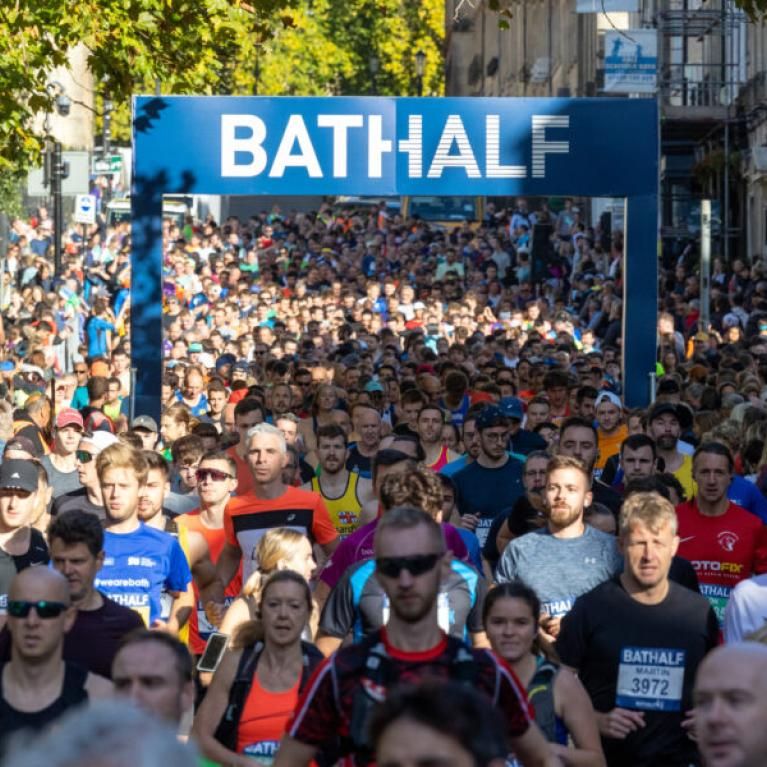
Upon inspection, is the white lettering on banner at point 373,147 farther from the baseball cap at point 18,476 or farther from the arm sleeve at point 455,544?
the arm sleeve at point 455,544

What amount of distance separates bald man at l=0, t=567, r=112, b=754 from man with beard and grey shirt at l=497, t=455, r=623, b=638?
254cm

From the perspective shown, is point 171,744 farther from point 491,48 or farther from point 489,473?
point 491,48

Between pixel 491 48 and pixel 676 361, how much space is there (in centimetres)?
5489

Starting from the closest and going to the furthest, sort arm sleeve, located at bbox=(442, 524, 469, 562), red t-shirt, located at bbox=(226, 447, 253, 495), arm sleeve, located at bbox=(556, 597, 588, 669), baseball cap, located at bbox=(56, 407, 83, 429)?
1. arm sleeve, located at bbox=(556, 597, 588, 669)
2. arm sleeve, located at bbox=(442, 524, 469, 562)
3. red t-shirt, located at bbox=(226, 447, 253, 495)
4. baseball cap, located at bbox=(56, 407, 83, 429)

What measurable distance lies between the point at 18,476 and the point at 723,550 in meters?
3.12

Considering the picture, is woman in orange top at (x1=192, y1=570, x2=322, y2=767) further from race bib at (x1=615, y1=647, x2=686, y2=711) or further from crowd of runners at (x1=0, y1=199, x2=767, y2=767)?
race bib at (x1=615, y1=647, x2=686, y2=711)

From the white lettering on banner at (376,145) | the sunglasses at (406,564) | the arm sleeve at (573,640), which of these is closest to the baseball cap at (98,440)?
the arm sleeve at (573,640)

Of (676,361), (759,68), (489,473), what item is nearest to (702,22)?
(759,68)

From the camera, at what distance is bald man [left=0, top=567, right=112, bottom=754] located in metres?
6.04

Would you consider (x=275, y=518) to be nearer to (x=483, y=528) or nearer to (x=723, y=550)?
(x=483, y=528)

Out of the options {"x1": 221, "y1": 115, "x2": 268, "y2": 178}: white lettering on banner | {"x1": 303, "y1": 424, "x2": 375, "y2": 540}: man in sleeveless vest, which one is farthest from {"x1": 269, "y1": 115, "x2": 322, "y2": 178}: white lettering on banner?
{"x1": 303, "y1": 424, "x2": 375, "y2": 540}: man in sleeveless vest

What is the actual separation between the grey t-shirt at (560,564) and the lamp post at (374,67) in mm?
65739

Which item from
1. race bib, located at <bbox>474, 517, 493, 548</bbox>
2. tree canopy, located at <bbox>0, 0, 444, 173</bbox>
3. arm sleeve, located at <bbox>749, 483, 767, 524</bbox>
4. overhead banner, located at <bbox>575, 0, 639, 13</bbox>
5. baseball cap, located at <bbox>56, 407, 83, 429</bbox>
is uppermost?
overhead banner, located at <bbox>575, 0, 639, 13</bbox>

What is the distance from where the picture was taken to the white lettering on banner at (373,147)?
1769 centimetres
